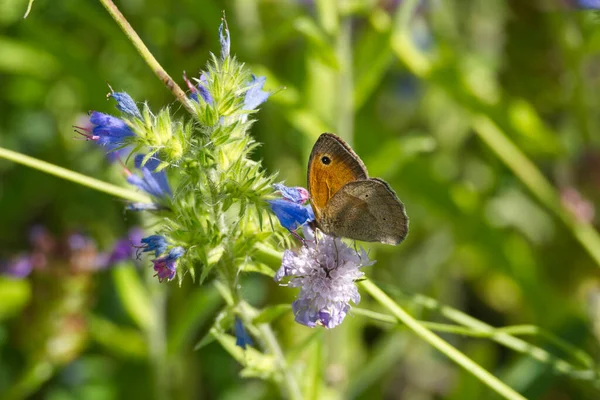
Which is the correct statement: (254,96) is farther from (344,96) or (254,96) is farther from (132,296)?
(132,296)

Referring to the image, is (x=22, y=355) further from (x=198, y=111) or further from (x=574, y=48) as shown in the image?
(x=574, y=48)

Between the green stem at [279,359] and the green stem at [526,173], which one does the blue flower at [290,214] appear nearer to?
the green stem at [279,359]

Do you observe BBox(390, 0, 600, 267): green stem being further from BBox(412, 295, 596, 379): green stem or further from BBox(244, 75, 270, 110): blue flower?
BBox(244, 75, 270, 110): blue flower

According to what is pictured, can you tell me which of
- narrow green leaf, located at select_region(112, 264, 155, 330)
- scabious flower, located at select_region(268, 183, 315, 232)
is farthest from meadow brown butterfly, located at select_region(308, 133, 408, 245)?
narrow green leaf, located at select_region(112, 264, 155, 330)

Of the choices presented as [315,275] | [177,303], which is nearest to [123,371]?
[177,303]

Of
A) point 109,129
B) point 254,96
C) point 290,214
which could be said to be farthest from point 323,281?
point 109,129

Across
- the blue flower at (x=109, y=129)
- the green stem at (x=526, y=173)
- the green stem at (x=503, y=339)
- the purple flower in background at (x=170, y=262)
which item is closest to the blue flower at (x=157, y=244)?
the purple flower in background at (x=170, y=262)

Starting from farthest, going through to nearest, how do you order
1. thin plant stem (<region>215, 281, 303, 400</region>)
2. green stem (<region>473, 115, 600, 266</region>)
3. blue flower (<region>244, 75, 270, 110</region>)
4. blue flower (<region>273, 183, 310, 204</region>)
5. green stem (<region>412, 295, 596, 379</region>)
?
green stem (<region>473, 115, 600, 266</region>)
green stem (<region>412, 295, 596, 379</region>)
thin plant stem (<region>215, 281, 303, 400</region>)
blue flower (<region>244, 75, 270, 110</region>)
blue flower (<region>273, 183, 310, 204</region>)
